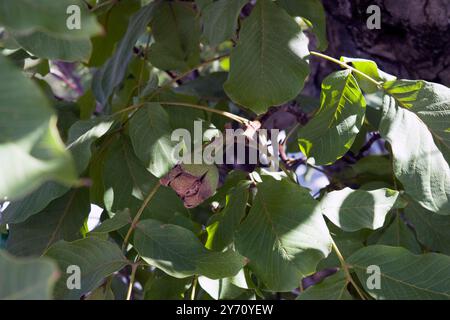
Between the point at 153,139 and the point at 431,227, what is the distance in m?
0.46

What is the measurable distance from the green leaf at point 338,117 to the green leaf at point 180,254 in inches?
8.1

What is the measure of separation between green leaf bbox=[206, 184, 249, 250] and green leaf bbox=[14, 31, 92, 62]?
0.29 meters

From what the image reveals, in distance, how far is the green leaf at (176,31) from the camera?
1272 mm

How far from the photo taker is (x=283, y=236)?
2.75 feet

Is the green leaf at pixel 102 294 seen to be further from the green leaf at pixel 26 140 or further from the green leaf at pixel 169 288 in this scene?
the green leaf at pixel 26 140

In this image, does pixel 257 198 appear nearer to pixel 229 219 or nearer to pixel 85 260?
→ pixel 229 219

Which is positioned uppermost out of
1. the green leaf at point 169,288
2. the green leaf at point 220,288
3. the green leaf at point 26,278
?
the green leaf at point 26,278

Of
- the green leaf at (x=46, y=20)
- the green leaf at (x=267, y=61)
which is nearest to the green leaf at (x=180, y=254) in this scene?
the green leaf at (x=267, y=61)

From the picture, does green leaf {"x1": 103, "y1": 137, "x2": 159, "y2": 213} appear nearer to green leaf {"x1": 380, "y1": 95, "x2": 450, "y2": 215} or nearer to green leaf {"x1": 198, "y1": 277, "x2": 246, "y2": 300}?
green leaf {"x1": 198, "y1": 277, "x2": 246, "y2": 300}

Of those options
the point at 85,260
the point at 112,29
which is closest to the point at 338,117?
the point at 85,260

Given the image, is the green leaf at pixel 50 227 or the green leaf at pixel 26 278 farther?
the green leaf at pixel 50 227

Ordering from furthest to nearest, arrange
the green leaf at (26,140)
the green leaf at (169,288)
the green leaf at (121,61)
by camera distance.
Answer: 1. the green leaf at (121,61)
2. the green leaf at (169,288)
3. the green leaf at (26,140)

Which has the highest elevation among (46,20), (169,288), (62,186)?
(46,20)
